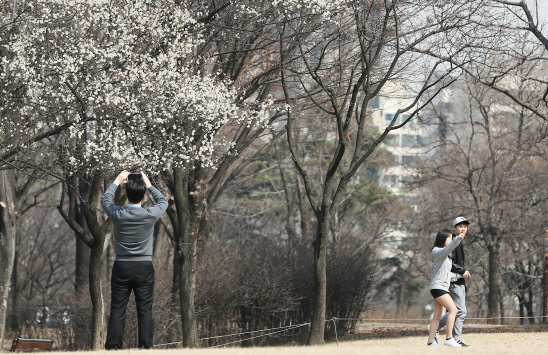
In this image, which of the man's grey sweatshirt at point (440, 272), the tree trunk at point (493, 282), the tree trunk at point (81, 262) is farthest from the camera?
the tree trunk at point (493, 282)

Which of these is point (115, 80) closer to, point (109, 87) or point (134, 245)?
point (109, 87)

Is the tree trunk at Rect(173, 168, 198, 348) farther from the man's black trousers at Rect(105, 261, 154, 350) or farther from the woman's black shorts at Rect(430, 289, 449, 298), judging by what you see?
the man's black trousers at Rect(105, 261, 154, 350)

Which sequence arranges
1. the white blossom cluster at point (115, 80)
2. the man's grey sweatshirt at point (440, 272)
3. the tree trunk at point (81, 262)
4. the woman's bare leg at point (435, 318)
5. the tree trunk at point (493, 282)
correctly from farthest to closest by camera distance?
the tree trunk at point (493, 282) → the tree trunk at point (81, 262) → the white blossom cluster at point (115, 80) → the woman's bare leg at point (435, 318) → the man's grey sweatshirt at point (440, 272)

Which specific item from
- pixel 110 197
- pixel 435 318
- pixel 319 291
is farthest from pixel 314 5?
pixel 110 197

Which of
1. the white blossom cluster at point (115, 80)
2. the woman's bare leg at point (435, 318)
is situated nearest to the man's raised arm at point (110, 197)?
the white blossom cluster at point (115, 80)

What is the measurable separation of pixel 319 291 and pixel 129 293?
6529 millimetres

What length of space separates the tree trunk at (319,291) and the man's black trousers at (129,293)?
6140 mm

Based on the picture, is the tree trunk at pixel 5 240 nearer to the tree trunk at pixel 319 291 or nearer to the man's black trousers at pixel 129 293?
the tree trunk at pixel 319 291

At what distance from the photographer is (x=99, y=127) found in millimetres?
11617

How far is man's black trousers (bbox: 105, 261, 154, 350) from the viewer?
660cm

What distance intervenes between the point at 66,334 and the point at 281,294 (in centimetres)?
560

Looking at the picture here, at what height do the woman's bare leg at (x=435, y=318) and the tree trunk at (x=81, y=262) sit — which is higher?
the tree trunk at (x=81, y=262)

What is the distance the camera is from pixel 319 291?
12.8 metres

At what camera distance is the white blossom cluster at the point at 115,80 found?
35.8 feet
